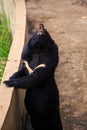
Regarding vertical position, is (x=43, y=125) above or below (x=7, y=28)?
above

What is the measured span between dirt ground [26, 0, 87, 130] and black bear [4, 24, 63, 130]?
973mm

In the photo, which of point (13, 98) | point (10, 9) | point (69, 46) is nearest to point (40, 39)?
point (13, 98)

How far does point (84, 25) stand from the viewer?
1062cm

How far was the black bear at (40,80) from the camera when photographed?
4.73 metres

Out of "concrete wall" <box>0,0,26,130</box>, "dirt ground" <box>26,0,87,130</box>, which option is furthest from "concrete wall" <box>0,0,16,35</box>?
"concrete wall" <box>0,0,26,130</box>

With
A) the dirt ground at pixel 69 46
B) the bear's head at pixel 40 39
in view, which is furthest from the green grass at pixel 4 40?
the bear's head at pixel 40 39

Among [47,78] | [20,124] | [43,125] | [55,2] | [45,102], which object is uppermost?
[47,78]

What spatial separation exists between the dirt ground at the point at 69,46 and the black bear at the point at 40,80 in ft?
3.19

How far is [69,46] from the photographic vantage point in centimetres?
917

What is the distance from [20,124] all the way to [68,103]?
3.85ft

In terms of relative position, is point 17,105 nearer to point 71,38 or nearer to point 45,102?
point 45,102

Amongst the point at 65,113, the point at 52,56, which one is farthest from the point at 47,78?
the point at 65,113

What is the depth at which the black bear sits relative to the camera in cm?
473

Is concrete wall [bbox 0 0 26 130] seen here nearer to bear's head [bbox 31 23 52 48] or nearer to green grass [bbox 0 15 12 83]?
bear's head [bbox 31 23 52 48]
